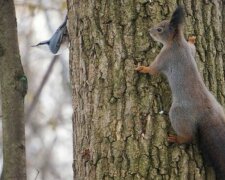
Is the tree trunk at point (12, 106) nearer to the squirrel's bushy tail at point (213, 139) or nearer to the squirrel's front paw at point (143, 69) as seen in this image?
the squirrel's front paw at point (143, 69)

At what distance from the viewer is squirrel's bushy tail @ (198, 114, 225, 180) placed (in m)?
2.70

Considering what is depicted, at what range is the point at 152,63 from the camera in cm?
285

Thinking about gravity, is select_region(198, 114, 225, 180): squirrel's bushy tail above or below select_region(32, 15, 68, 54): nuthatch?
below

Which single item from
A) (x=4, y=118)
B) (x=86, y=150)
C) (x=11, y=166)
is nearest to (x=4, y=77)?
(x=4, y=118)

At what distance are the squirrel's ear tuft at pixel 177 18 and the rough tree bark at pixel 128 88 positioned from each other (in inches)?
4.5

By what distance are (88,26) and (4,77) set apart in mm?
675

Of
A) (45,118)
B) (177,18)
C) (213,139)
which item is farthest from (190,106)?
(45,118)

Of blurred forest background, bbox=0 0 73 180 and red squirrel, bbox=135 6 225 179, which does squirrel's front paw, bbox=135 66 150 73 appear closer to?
red squirrel, bbox=135 6 225 179

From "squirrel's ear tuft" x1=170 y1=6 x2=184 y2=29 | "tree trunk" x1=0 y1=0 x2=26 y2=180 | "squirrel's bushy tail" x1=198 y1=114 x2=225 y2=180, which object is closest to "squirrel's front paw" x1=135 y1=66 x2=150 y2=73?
"squirrel's ear tuft" x1=170 y1=6 x2=184 y2=29

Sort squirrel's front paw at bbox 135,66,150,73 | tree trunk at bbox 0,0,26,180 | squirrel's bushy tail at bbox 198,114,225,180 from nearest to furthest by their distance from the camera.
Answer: squirrel's bushy tail at bbox 198,114,225,180 → squirrel's front paw at bbox 135,66,150,73 → tree trunk at bbox 0,0,26,180

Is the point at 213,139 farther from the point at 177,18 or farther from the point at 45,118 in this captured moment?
the point at 45,118

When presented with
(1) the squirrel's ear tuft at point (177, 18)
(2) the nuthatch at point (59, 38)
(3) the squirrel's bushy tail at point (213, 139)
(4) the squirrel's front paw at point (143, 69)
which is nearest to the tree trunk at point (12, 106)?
(2) the nuthatch at point (59, 38)

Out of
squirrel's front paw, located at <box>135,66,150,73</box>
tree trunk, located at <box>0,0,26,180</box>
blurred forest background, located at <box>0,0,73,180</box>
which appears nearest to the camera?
squirrel's front paw, located at <box>135,66,150,73</box>

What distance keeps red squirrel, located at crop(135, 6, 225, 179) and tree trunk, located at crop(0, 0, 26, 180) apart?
Result: 2.80 ft
